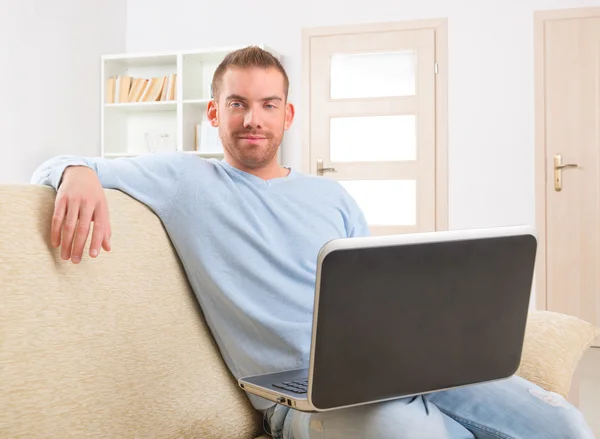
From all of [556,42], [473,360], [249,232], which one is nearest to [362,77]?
[556,42]

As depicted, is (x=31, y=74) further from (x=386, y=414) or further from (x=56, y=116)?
(x=386, y=414)

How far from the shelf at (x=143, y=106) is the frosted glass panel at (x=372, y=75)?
1.18 m

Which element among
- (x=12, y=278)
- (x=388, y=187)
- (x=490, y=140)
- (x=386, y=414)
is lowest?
(x=386, y=414)

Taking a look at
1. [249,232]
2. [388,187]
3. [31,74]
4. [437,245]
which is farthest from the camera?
[388,187]

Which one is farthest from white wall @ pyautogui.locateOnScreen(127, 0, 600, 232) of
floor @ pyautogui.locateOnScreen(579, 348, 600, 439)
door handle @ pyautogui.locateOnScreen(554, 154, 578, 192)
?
floor @ pyautogui.locateOnScreen(579, 348, 600, 439)

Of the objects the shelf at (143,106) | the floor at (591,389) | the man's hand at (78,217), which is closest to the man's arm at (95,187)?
the man's hand at (78,217)

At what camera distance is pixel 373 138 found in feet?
16.1

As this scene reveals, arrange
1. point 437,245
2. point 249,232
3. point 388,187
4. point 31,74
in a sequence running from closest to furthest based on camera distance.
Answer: point 437,245 < point 249,232 < point 31,74 < point 388,187

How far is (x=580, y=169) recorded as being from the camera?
453 centimetres

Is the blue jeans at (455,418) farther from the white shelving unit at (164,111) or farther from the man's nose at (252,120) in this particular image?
the white shelving unit at (164,111)

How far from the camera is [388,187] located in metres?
4.86

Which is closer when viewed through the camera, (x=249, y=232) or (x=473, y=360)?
(x=473, y=360)

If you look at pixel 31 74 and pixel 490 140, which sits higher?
pixel 31 74

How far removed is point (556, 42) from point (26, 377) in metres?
4.33
